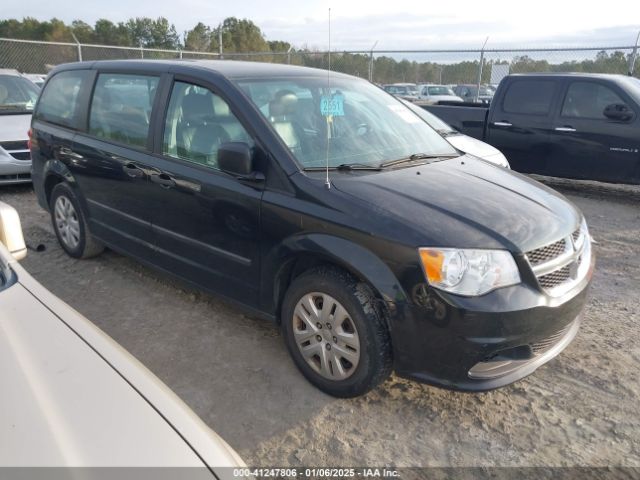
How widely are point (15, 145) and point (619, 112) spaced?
7.96 m

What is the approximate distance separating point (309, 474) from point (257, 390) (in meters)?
0.68

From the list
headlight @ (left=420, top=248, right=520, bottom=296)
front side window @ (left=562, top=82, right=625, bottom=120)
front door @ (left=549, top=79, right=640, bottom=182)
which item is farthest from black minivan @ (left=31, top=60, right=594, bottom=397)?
front side window @ (left=562, top=82, right=625, bottom=120)

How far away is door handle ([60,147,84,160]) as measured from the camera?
4291mm

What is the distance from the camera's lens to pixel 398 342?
2.52 metres

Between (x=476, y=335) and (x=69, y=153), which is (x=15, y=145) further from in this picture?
(x=476, y=335)

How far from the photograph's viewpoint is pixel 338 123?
333 centimetres

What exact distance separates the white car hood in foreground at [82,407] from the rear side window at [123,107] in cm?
220

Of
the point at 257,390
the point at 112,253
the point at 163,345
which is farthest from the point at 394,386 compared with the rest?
the point at 112,253

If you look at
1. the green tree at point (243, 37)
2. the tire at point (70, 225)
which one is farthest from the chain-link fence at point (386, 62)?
the green tree at point (243, 37)

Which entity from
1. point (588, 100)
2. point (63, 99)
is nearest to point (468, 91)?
point (588, 100)

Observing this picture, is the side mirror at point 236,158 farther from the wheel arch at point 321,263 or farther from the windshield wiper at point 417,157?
the windshield wiper at point 417,157

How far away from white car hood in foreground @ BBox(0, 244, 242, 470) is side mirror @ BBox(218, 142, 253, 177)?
1325 millimetres

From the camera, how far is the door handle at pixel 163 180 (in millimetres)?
3422

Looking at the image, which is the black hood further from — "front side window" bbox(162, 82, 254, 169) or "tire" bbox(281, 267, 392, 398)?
"front side window" bbox(162, 82, 254, 169)
